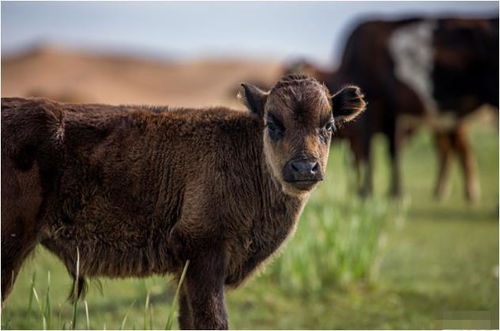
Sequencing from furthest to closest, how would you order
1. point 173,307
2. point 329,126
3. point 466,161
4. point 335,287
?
1. point 466,161
2. point 335,287
3. point 329,126
4. point 173,307

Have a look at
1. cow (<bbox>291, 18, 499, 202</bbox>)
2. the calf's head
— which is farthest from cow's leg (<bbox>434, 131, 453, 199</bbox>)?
the calf's head

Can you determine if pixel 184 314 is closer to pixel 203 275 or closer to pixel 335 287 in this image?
pixel 203 275

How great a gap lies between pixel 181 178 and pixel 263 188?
0.53m

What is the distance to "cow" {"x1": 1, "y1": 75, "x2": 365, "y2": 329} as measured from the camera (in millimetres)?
5059

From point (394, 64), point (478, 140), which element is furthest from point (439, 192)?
point (478, 140)

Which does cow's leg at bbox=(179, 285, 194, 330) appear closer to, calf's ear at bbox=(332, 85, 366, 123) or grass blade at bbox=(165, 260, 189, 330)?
grass blade at bbox=(165, 260, 189, 330)

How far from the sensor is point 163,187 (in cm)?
530

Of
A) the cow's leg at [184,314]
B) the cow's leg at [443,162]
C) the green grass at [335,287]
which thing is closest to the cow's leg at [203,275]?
the cow's leg at [184,314]

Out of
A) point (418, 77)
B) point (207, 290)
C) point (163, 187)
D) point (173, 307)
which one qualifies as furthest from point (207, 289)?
point (418, 77)

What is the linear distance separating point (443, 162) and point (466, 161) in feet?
1.56

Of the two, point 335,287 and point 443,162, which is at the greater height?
point 443,162

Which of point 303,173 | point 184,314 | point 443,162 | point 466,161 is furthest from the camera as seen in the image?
point 443,162

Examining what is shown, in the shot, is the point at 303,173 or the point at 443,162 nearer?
the point at 303,173

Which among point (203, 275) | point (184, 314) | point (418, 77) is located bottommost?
point (184, 314)
